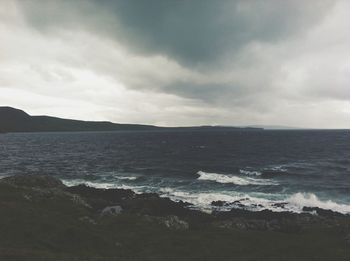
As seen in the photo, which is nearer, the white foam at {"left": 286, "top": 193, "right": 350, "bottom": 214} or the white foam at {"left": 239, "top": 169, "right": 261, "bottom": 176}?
the white foam at {"left": 286, "top": 193, "right": 350, "bottom": 214}

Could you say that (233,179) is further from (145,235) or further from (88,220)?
(145,235)

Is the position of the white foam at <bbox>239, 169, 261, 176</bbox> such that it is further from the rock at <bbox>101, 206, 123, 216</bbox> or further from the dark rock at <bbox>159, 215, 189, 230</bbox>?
the rock at <bbox>101, 206, 123, 216</bbox>

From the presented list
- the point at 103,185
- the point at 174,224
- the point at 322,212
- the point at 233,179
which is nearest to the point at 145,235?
the point at 174,224

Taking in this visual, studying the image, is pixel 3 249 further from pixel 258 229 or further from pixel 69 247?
pixel 258 229

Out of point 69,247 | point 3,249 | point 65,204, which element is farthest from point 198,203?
point 3,249

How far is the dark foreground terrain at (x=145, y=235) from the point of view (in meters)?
21.9

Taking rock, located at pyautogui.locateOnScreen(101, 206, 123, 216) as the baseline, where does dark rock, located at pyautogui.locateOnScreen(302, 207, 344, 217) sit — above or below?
below

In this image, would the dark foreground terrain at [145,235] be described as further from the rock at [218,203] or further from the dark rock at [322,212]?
the rock at [218,203]

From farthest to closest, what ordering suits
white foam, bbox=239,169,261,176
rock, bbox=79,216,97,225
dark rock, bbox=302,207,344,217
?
white foam, bbox=239,169,261,176 < dark rock, bbox=302,207,344,217 < rock, bbox=79,216,97,225

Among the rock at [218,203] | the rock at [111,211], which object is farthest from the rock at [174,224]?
the rock at [218,203]

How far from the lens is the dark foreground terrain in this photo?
21938 mm

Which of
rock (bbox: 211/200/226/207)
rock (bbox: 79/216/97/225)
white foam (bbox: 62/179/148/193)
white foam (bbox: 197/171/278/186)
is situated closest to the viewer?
rock (bbox: 79/216/97/225)

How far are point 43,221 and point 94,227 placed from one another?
4260 millimetres

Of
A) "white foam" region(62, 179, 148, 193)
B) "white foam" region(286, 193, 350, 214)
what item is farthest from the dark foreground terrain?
"white foam" region(62, 179, 148, 193)
